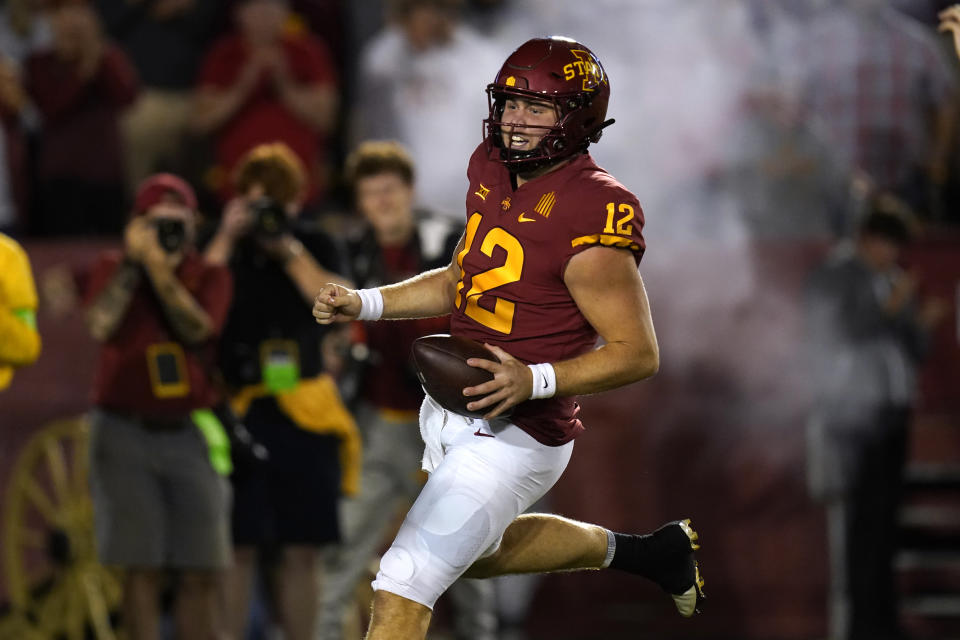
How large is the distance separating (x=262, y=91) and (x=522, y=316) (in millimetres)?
3866

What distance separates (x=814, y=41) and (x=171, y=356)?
3722mm

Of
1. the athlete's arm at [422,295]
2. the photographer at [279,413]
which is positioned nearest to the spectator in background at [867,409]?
the photographer at [279,413]

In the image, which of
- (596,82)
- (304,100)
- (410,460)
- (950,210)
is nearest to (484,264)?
(596,82)

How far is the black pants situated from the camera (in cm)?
714

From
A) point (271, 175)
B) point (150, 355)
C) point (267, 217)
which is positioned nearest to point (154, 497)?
point (150, 355)

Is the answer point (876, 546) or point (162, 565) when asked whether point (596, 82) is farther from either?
point (876, 546)

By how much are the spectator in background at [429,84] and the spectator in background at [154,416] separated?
2.28 m

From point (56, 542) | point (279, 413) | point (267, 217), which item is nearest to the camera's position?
point (267, 217)

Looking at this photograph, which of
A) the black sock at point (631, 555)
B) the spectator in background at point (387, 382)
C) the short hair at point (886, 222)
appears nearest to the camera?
the black sock at point (631, 555)

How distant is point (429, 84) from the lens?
24.4ft

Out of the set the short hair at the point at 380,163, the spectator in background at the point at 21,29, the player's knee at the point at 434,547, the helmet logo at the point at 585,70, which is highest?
the spectator in background at the point at 21,29

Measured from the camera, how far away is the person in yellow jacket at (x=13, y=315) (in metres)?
4.61

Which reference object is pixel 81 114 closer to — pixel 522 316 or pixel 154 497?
pixel 154 497

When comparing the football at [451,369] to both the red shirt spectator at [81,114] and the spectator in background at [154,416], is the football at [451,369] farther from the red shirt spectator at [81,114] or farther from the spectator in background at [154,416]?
the red shirt spectator at [81,114]
